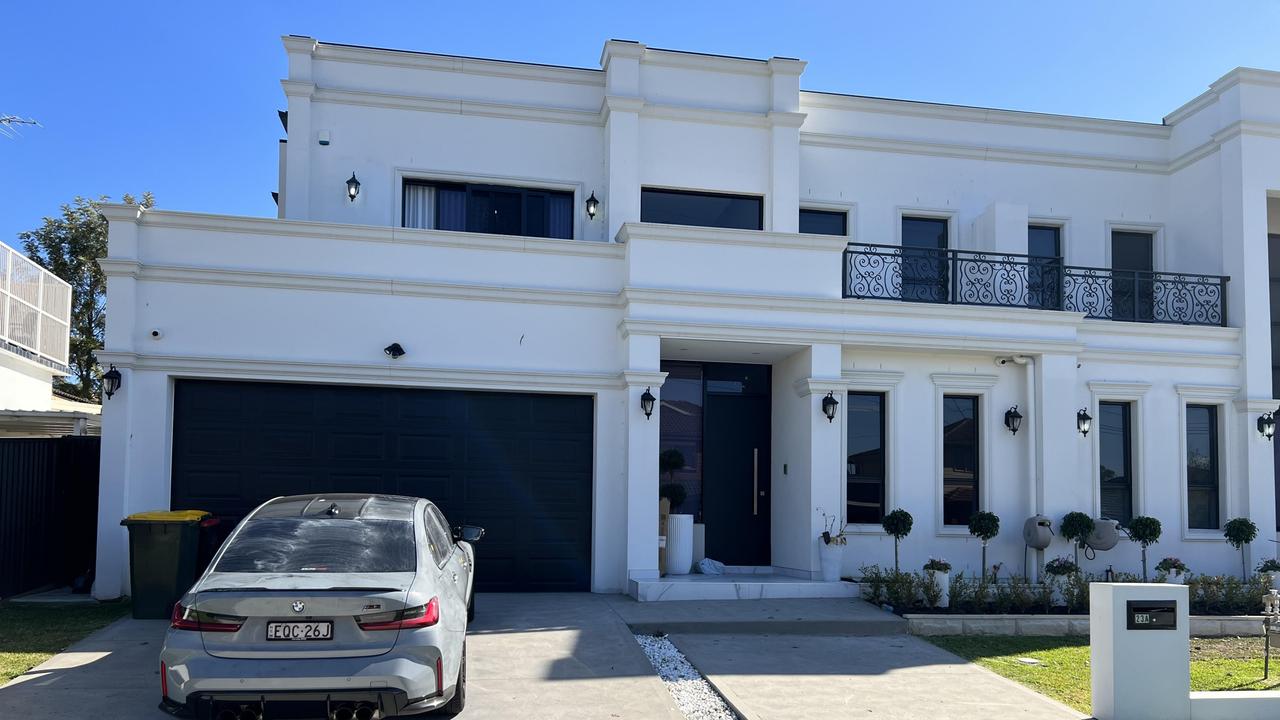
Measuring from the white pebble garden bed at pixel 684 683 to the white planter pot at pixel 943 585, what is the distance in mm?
3638

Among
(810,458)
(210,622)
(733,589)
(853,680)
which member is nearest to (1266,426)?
(810,458)

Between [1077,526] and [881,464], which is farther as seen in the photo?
[881,464]

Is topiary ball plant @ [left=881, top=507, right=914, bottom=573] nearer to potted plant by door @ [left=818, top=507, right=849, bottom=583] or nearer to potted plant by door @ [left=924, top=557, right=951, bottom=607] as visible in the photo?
potted plant by door @ [left=818, top=507, right=849, bottom=583]

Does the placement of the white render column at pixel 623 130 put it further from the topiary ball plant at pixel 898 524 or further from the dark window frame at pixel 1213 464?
the dark window frame at pixel 1213 464

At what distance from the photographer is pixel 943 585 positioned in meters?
11.9

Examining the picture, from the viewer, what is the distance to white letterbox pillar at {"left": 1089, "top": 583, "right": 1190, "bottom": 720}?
7.24 metres

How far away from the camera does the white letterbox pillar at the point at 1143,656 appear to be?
7.24 m

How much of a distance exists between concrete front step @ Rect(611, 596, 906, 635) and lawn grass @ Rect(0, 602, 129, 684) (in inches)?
212

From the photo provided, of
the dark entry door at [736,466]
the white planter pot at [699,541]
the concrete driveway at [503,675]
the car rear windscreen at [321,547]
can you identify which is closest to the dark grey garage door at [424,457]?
the white planter pot at [699,541]

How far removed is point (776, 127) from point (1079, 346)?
5430mm

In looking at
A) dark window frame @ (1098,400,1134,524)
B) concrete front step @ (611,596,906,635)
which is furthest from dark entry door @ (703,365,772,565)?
dark window frame @ (1098,400,1134,524)

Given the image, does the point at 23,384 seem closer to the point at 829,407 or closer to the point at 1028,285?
the point at 829,407

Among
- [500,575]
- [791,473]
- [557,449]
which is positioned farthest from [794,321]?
[500,575]

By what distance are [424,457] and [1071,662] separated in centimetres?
780
